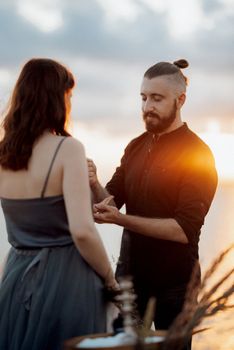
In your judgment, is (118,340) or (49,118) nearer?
(118,340)

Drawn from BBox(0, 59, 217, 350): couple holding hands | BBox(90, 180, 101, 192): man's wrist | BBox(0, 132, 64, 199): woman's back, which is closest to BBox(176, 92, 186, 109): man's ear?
BBox(90, 180, 101, 192): man's wrist

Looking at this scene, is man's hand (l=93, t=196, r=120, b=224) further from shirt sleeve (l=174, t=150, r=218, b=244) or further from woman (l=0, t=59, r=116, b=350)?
woman (l=0, t=59, r=116, b=350)

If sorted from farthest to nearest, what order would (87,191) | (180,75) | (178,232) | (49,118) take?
(180,75) < (178,232) < (49,118) < (87,191)

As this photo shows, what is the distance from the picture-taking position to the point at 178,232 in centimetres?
434

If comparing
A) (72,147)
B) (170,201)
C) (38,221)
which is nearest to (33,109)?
(72,147)

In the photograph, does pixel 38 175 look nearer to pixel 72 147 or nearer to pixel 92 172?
pixel 72 147

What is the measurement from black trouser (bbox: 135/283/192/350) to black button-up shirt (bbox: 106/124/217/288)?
0.05 m

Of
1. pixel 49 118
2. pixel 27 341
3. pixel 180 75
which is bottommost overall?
pixel 27 341

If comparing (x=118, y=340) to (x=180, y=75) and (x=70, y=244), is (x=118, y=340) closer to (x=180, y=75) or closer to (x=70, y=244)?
(x=70, y=244)

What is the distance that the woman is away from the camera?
3221 millimetres

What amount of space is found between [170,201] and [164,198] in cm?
4

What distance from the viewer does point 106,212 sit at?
13.5 ft

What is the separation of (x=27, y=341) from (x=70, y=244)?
0.42 meters

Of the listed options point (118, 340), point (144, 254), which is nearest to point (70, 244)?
point (118, 340)
